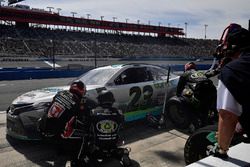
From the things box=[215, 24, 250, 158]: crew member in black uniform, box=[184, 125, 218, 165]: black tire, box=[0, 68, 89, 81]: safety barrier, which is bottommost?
box=[0, 68, 89, 81]: safety barrier

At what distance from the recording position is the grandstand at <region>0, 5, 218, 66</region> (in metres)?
39.2

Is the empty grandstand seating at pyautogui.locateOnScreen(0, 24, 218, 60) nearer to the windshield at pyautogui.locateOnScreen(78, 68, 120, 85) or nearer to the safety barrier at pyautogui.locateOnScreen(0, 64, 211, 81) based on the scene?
the safety barrier at pyautogui.locateOnScreen(0, 64, 211, 81)

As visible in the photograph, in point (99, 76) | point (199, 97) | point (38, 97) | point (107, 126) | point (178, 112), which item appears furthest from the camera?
point (178, 112)

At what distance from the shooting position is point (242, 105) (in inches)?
88.0

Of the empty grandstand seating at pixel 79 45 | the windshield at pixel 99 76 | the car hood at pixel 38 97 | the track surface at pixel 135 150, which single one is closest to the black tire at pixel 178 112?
the track surface at pixel 135 150

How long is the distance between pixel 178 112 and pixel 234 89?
5.14 m

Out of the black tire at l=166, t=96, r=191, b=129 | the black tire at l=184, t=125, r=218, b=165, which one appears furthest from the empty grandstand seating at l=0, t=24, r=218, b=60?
the black tire at l=184, t=125, r=218, b=165

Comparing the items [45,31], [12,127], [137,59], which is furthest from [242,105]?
[45,31]

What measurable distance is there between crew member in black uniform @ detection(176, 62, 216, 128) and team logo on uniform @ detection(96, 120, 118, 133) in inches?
103

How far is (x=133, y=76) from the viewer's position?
7488mm

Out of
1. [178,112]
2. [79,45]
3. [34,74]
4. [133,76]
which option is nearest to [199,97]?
[178,112]

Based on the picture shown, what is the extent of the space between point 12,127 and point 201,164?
4390 millimetres

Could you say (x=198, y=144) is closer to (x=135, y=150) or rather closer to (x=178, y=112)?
(x=135, y=150)

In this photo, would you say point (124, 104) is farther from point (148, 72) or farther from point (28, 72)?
point (28, 72)
